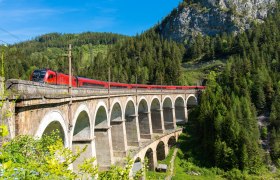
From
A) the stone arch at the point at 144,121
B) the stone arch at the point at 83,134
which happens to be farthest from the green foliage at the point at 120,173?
the stone arch at the point at 144,121

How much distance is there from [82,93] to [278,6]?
172181 millimetres

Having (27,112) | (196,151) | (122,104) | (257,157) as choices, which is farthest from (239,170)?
(27,112)

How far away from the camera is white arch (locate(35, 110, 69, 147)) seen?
1481 centimetres

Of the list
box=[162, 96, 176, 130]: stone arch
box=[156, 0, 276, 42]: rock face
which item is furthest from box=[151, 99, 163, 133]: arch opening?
box=[156, 0, 276, 42]: rock face

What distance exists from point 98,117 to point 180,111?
45.1 m

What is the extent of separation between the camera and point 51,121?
55.2 feet

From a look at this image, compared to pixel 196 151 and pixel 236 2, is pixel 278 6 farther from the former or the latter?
pixel 196 151

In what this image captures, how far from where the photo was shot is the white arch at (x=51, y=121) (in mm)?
14812

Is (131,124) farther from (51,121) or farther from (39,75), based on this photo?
(51,121)

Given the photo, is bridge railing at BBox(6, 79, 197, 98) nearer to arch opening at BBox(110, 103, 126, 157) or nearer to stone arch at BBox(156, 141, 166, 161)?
arch opening at BBox(110, 103, 126, 157)

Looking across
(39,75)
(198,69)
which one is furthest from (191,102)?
(39,75)

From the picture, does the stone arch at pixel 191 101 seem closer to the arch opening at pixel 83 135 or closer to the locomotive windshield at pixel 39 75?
the arch opening at pixel 83 135

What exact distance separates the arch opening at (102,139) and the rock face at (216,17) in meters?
146

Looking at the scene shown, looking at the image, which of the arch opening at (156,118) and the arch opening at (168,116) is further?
the arch opening at (168,116)
